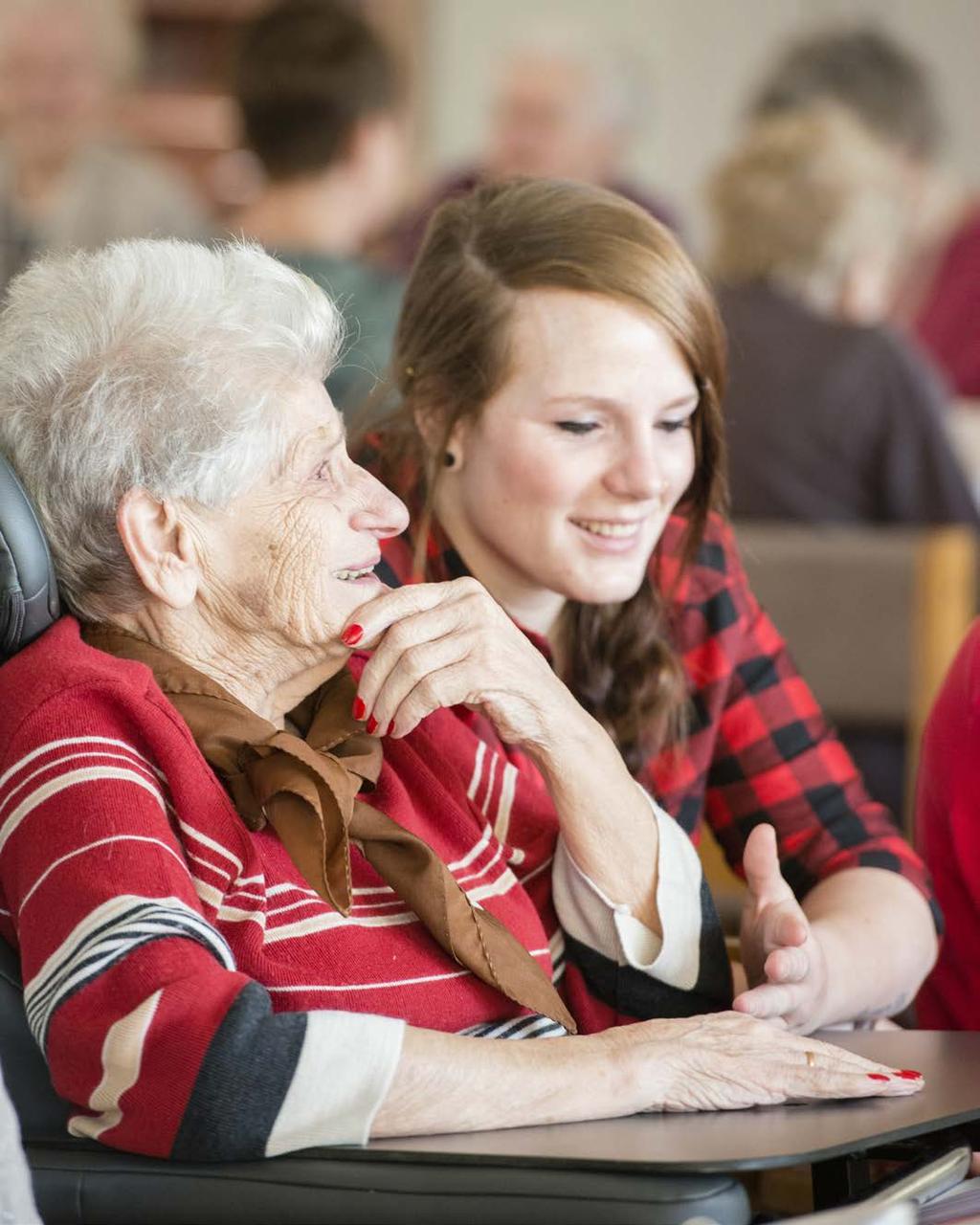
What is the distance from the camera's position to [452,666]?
1432 mm

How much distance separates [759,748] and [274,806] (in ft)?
2.15

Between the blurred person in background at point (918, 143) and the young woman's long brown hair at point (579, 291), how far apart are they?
2.29m

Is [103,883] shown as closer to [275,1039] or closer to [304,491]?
[275,1039]

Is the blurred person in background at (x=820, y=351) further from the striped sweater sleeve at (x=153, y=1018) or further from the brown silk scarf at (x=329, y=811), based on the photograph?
the striped sweater sleeve at (x=153, y=1018)

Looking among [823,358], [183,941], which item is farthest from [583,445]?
[823,358]

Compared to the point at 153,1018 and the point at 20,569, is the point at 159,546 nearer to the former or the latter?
the point at 20,569

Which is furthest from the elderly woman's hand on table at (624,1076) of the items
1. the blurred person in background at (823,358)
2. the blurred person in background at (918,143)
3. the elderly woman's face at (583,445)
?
the blurred person in background at (918,143)

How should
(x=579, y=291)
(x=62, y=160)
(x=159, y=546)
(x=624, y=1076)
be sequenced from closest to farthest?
(x=624, y=1076) → (x=159, y=546) → (x=579, y=291) → (x=62, y=160)

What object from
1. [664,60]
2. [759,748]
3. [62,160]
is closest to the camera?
[759,748]

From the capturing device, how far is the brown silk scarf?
4.33 ft

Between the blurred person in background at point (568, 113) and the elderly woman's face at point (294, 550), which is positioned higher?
the elderly woman's face at point (294, 550)

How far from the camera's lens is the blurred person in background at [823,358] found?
127 inches

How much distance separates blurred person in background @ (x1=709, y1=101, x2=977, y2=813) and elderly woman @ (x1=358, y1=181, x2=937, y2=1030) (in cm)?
132

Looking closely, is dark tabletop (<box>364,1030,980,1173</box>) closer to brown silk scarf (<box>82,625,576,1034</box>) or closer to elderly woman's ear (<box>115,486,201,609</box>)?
brown silk scarf (<box>82,625,576,1034</box>)
